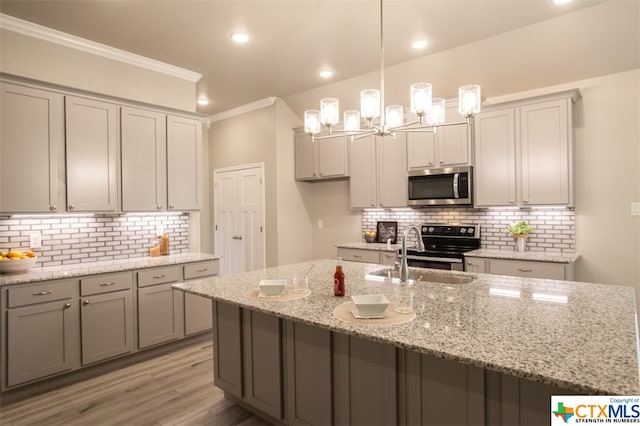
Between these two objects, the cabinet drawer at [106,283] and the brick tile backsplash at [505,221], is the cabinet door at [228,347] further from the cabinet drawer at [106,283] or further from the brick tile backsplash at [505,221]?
the brick tile backsplash at [505,221]

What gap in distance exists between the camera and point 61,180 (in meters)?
3.17

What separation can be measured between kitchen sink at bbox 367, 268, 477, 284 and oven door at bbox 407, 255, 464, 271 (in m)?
1.41

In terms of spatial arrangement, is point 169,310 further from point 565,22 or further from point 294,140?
point 565,22

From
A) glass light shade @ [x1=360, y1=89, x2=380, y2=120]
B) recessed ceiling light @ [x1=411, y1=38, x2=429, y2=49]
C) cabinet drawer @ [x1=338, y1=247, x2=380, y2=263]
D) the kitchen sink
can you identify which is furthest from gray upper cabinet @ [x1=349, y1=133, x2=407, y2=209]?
glass light shade @ [x1=360, y1=89, x2=380, y2=120]

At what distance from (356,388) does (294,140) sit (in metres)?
4.33

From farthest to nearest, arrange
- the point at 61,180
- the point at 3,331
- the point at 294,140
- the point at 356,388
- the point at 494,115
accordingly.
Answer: the point at 294,140
the point at 494,115
the point at 61,180
the point at 3,331
the point at 356,388

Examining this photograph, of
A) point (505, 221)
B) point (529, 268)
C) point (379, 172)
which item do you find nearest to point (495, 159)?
point (505, 221)

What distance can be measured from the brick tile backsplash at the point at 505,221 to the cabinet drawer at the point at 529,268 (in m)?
0.58

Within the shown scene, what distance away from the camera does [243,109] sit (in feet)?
18.9

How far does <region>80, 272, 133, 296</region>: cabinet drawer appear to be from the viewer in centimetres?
306

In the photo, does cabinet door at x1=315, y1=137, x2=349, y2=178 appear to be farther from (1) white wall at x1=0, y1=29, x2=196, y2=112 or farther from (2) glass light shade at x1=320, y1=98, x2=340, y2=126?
(2) glass light shade at x1=320, y1=98, x2=340, y2=126

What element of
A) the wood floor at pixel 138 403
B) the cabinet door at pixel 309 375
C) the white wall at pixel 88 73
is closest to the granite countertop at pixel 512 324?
the cabinet door at pixel 309 375

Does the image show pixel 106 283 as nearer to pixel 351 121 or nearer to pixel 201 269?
pixel 201 269

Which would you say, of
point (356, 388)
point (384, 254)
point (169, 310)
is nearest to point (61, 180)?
point (169, 310)
